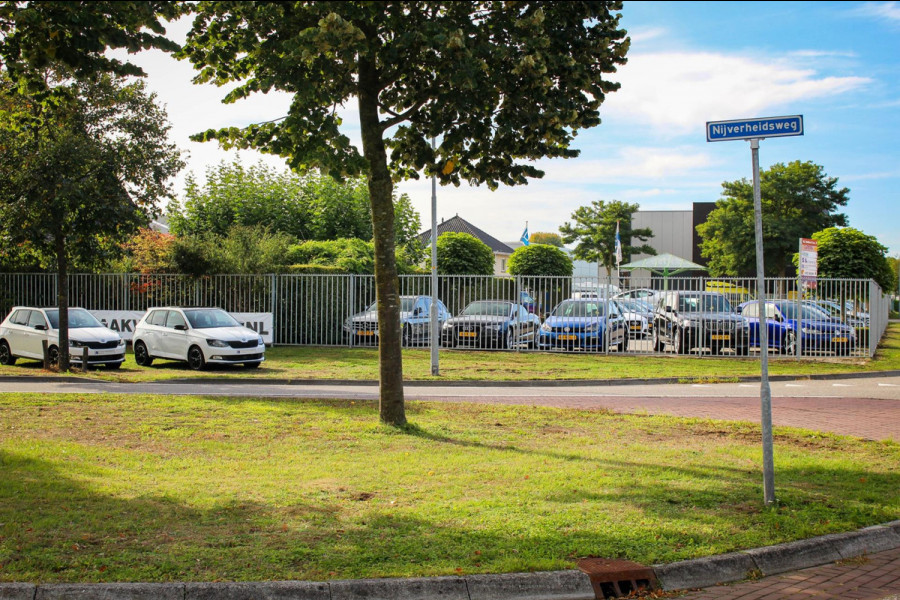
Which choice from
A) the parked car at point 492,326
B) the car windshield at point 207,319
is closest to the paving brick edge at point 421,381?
the car windshield at point 207,319

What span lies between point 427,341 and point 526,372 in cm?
695

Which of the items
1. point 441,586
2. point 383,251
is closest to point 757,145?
point 441,586

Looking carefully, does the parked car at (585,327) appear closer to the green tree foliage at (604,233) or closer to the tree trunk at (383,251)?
the tree trunk at (383,251)

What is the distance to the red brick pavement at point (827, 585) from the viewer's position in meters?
5.18

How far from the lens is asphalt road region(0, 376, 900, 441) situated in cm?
1242

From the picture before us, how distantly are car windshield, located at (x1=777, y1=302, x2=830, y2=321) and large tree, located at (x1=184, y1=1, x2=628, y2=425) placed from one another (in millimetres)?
14585

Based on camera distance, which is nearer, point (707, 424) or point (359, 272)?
point (707, 424)

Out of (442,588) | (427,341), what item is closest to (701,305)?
(427,341)

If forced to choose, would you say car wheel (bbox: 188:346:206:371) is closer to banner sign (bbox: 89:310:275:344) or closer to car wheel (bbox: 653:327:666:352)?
banner sign (bbox: 89:310:275:344)

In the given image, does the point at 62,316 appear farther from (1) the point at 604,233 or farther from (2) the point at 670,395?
(1) the point at 604,233

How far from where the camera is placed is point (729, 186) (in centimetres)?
5688

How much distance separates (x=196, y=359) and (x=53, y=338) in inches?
148

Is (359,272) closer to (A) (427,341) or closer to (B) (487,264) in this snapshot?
(A) (427,341)

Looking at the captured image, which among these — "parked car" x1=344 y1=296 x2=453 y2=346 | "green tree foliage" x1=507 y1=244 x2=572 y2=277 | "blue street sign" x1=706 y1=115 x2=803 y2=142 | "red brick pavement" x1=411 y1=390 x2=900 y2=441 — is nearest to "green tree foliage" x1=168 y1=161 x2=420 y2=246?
"green tree foliage" x1=507 y1=244 x2=572 y2=277
